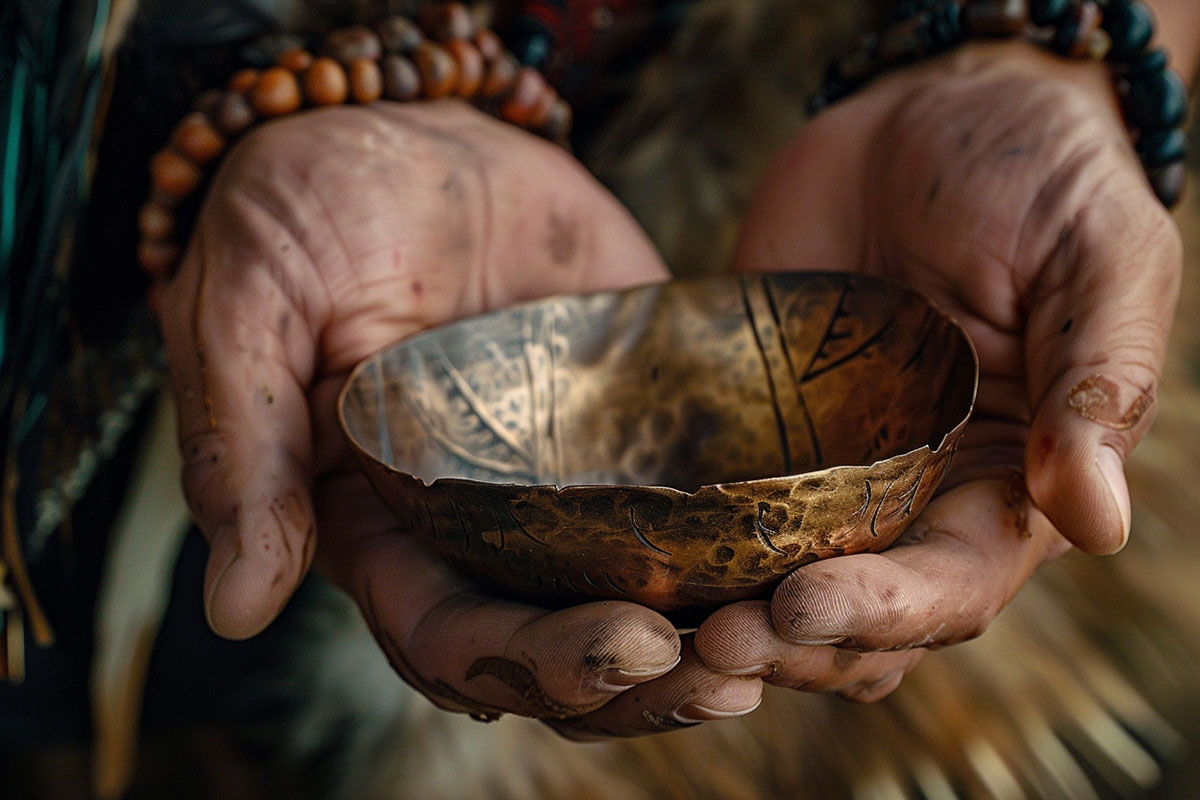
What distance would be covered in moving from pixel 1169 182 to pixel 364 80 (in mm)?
786

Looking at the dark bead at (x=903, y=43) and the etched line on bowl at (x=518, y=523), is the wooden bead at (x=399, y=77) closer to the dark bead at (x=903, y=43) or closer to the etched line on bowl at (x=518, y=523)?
the dark bead at (x=903, y=43)

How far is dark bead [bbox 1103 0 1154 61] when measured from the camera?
96cm

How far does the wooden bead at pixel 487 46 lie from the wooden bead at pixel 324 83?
0.18 meters

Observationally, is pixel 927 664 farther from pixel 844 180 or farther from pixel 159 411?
pixel 159 411

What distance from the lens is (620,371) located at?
3.27ft

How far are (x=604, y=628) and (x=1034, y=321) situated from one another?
1.41 feet

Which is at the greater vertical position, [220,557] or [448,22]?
[448,22]

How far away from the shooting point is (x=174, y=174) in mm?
955

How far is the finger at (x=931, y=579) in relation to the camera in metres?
0.56

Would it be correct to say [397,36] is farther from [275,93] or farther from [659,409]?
[659,409]

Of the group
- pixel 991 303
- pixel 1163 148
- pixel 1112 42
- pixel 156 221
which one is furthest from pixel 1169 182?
pixel 156 221

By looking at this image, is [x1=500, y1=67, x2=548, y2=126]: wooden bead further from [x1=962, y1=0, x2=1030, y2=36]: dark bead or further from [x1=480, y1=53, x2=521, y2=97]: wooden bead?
[x1=962, y1=0, x2=1030, y2=36]: dark bead

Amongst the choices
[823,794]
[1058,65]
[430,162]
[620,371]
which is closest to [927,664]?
[823,794]

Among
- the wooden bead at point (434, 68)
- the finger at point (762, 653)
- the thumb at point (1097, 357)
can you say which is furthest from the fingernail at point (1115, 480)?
the wooden bead at point (434, 68)
